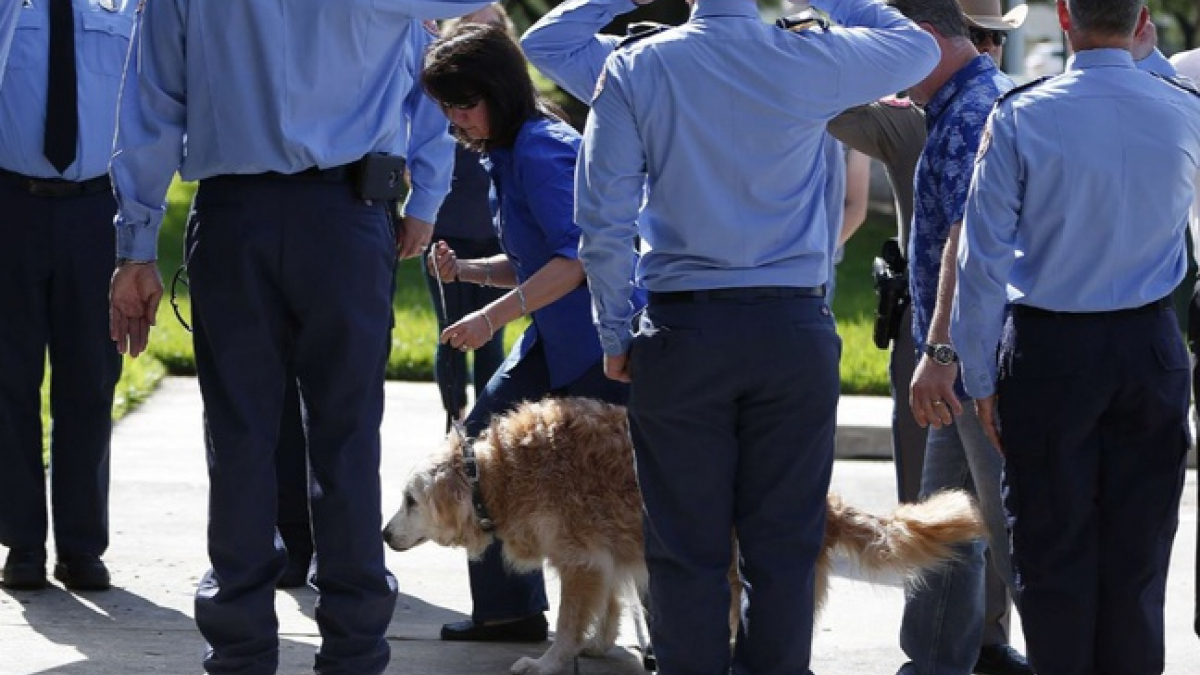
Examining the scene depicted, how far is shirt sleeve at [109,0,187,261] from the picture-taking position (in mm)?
4672

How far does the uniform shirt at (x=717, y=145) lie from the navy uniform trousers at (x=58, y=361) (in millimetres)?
2533

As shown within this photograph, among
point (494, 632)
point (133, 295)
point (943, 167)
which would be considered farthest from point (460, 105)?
point (494, 632)

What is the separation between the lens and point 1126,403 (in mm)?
→ 4469

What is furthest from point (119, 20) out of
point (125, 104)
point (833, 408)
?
point (833, 408)

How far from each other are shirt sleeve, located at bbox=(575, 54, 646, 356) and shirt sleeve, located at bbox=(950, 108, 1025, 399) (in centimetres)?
74

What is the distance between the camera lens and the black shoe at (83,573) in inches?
256

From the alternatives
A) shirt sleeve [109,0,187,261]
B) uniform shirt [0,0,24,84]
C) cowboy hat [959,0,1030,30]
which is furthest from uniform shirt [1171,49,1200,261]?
uniform shirt [0,0,24,84]

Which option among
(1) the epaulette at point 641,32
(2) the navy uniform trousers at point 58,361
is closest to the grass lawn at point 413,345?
(2) the navy uniform trousers at point 58,361

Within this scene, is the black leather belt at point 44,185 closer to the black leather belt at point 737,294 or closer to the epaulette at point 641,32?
the epaulette at point 641,32

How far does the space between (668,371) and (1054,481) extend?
896 mm

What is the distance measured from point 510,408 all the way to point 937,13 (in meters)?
1.60

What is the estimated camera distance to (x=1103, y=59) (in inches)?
177

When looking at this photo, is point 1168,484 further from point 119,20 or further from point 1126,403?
point 119,20

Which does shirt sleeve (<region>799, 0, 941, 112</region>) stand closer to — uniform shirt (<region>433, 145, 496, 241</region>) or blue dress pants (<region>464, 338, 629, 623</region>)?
blue dress pants (<region>464, 338, 629, 623</region>)
